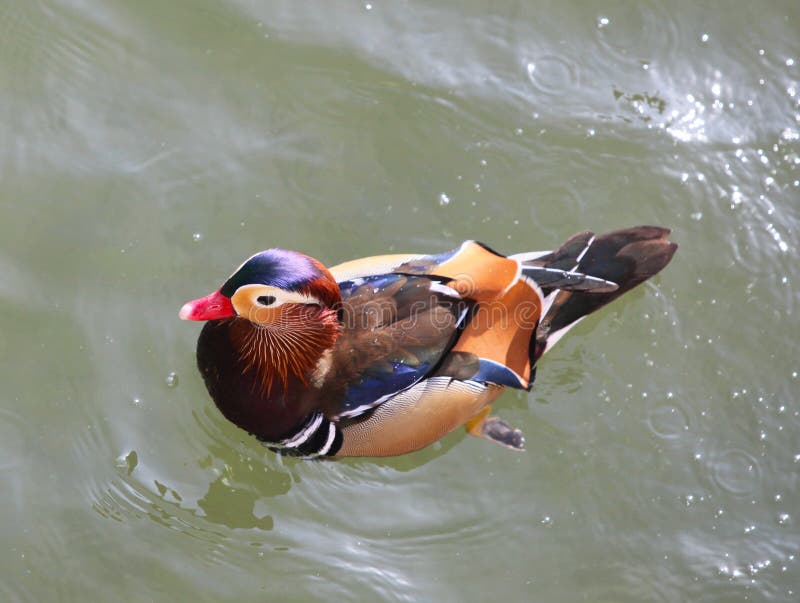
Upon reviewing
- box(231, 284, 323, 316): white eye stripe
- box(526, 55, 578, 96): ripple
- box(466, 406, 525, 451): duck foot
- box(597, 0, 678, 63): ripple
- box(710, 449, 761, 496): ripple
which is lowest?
box(466, 406, 525, 451): duck foot

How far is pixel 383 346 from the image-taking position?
354 cm

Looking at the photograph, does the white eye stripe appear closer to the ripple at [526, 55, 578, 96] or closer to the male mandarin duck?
the male mandarin duck

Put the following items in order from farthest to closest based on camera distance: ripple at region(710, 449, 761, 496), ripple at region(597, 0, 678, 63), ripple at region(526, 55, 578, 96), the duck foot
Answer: ripple at region(597, 0, 678, 63) < ripple at region(526, 55, 578, 96) < ripple at region(710, 449, 761, 496) < the duck foot

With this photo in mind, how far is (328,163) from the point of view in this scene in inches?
175

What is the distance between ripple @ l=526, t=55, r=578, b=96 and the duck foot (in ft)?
5.44

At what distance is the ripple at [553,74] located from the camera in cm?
467

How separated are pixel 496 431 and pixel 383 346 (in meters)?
0.87

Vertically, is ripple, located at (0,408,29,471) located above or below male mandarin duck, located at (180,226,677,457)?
below

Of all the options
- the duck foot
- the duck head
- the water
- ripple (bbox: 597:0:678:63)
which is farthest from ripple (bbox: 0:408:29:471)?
ripple (bbox: 597:0:678:63)

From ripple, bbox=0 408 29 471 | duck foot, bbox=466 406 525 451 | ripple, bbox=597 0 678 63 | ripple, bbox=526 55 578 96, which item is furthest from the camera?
ripple, bbox=597 0 678 63

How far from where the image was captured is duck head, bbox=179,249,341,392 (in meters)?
3.35

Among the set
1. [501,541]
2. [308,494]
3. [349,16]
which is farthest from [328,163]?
[501,541]

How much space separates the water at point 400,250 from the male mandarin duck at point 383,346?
39 centimetres

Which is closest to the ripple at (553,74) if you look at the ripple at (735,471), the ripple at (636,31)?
the ripple at (636,31)
